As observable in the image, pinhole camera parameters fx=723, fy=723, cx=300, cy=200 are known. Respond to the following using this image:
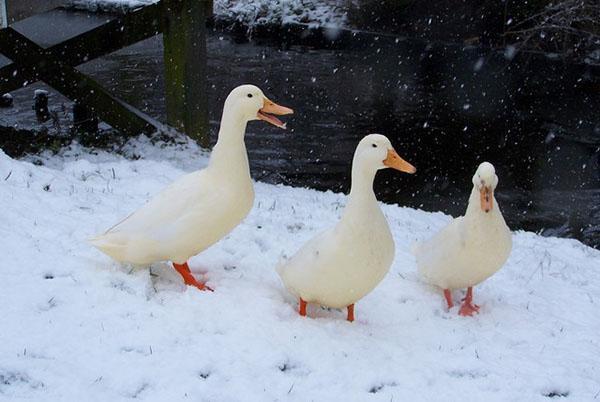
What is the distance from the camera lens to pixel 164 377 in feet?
11.4

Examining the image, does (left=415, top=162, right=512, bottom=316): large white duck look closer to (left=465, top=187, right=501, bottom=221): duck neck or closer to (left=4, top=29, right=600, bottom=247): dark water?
(left=465, top=187, right=501, bottom=221): duck neck

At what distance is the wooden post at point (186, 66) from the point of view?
9.38m

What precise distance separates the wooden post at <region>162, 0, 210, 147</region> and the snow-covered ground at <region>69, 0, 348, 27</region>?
35.7 ft

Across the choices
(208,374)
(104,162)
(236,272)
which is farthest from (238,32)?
(208,374)

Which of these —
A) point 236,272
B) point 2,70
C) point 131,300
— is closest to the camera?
point 131,300

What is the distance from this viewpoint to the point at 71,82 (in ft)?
29.6

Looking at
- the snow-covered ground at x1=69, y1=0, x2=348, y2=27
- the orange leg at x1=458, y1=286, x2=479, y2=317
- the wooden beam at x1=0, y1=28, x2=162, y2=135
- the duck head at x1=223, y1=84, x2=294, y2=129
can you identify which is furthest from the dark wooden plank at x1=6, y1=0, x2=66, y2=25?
the snow-covered ground at x1=69, y1=0, x2=348, y2=27

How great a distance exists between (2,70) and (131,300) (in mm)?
5704

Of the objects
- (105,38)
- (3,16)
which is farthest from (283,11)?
(3,16)

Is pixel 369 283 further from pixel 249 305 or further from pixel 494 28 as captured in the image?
pixel 494 28

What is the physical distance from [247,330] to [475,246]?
162 centimetres

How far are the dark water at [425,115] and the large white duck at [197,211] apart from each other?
5546mm

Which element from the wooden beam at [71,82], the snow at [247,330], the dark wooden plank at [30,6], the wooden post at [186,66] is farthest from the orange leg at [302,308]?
the dark wooden plank at [30,6]

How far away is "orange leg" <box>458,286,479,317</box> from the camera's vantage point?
475 centimetres
